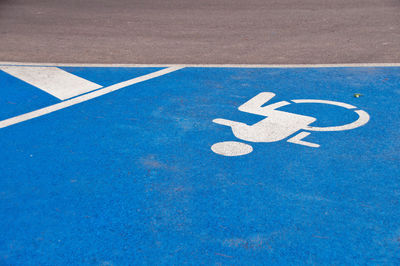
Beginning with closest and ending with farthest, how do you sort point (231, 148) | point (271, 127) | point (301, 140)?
point (231, 148), point (301, 140), point (271, 127)

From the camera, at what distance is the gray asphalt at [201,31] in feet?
29.7

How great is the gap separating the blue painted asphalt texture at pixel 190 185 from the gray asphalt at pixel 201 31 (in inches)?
90.9

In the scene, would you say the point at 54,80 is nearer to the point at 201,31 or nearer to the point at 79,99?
the point at 79,99

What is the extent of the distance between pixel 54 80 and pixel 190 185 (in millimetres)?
4058

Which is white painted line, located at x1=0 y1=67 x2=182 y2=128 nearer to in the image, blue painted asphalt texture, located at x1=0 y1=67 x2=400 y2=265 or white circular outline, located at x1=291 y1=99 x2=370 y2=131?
blue painted asphalt texture, located at x1=0 y1=67 x2=400 y2=265

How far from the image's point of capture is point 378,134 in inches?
217

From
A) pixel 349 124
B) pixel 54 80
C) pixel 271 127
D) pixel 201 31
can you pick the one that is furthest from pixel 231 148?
pixel 201 31

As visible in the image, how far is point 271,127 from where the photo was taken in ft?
18.8

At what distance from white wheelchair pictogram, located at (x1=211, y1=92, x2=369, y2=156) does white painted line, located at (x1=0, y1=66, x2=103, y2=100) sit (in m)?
2.40

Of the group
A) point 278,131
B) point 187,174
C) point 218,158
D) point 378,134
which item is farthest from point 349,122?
point 187,174

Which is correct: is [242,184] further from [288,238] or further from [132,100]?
[132,100]

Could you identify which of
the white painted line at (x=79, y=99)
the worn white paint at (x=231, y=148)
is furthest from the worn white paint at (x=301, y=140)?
the white painted line at (x=79, y=99)

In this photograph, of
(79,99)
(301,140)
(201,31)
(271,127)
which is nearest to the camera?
(301,140)

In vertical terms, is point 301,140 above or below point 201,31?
below
